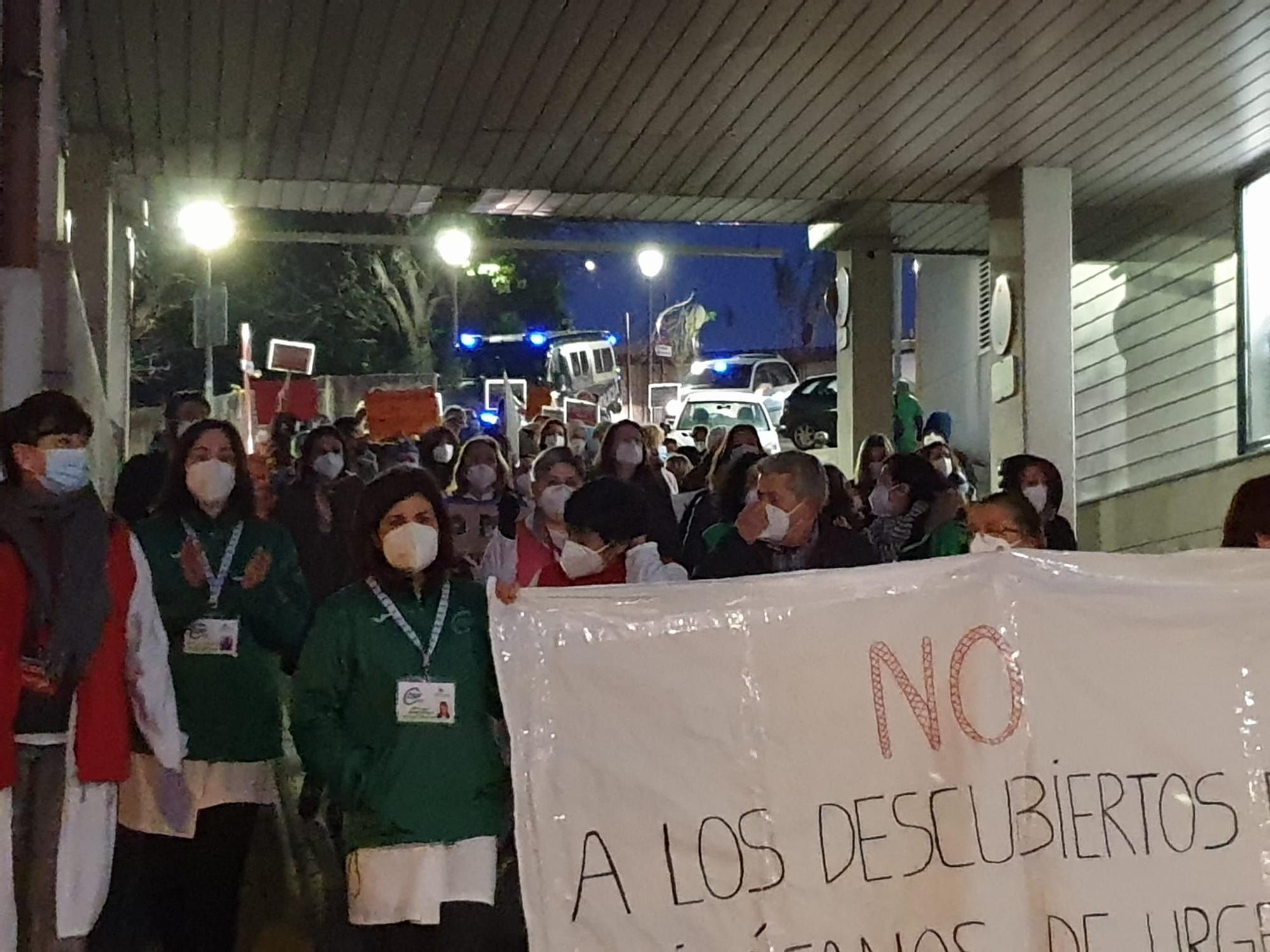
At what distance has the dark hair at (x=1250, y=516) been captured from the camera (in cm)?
477

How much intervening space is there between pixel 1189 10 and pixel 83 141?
6702 millimetres

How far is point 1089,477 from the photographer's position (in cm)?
1435

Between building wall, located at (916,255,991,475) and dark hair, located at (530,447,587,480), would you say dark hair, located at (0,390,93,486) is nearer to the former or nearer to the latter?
dark hair, located at (530,447,587,480)

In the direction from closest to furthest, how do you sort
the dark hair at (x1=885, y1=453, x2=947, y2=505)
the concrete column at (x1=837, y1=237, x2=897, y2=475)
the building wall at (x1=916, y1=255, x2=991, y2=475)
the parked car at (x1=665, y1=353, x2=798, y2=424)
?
the dark hair at (x1=885, y1=453, x2=947, y2=505) < the concrete column at (x1=837, y1=237, x2=897, y2=475) < the building wall at (x1=916, y1=255, x2=991, y2=475) < the parked car at (x1=665, y1=353, x2=798, y2=424)

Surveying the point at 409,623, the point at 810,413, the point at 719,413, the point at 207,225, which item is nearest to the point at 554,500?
the point at 409,623

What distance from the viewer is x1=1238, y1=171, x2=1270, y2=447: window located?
37.0 ft

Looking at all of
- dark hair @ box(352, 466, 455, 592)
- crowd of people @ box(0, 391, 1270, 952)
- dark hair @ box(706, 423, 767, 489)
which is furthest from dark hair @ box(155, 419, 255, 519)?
dark hair @ box(706, 423, 767, 489)

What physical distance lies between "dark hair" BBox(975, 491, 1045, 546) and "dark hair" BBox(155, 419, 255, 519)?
2.29m

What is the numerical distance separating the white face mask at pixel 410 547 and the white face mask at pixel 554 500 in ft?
5.82

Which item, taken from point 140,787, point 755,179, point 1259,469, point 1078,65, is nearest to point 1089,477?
point 1259,469

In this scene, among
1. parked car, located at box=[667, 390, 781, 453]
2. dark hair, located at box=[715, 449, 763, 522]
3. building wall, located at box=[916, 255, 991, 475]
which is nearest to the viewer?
dark hair, located at box=[715, 449, 763, 522]

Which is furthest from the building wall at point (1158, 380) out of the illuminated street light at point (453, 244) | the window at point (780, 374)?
the window at point (780, 374)

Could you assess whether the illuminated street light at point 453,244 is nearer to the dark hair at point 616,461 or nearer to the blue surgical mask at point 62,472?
the dark hair at point 616,461

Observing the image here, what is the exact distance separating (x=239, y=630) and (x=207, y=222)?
10.4 m
